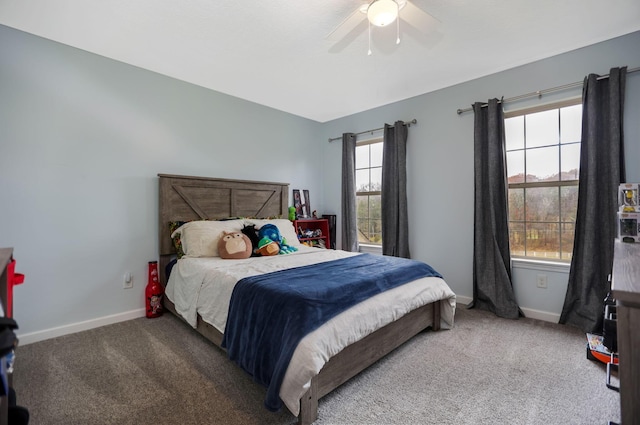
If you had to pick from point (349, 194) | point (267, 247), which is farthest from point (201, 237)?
point (349, 194)

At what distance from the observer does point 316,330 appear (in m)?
1.54

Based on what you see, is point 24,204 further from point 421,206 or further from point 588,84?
point 588,84

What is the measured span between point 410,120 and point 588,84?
166cm

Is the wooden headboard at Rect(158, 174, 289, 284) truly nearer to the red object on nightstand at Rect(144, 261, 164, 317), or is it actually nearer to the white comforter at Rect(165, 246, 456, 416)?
the red object on nightstand at Rect(144, 261, 164, 317)

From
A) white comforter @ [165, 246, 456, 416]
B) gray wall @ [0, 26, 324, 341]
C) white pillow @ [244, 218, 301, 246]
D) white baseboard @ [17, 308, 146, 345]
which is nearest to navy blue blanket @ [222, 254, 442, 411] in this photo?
white comforter @ [165, 246, 456, 416]

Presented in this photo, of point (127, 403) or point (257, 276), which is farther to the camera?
point (257, 276)

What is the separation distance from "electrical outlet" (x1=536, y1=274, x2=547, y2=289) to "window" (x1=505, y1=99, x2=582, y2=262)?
0.67 feet

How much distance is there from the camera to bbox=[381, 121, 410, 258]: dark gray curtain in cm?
365

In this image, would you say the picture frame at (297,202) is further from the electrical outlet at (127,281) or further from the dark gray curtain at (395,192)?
the electrical outlet at (127,281)

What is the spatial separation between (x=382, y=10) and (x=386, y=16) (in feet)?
0.16

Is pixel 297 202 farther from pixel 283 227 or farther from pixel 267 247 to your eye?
pixel 267 247

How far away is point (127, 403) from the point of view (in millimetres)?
1639

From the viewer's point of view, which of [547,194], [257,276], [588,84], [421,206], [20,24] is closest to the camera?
[257,276]

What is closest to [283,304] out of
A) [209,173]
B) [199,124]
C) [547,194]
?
[209,173]
